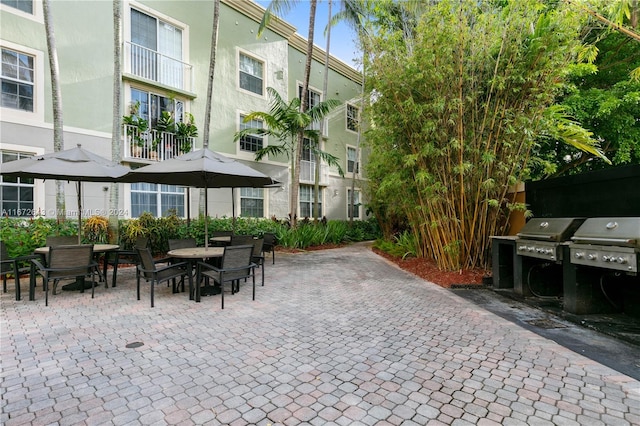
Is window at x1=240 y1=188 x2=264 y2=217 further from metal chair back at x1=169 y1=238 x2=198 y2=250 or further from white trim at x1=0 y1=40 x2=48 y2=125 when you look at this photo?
metal chair back at x1=169 y1=238 x2=198 y2=250

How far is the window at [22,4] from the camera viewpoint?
8.24 m

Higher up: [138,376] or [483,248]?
[483,248]

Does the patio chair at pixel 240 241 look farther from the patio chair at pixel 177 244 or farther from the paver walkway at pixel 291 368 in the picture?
the paver walkway at pixel 291 368

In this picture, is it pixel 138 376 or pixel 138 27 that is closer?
pixel 138 376

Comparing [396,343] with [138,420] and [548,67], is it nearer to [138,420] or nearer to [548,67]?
[138,420]

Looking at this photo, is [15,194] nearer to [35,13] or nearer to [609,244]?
[35,13]

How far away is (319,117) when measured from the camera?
42.3 feet

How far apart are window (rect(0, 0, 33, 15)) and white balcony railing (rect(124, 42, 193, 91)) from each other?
2.29 metres

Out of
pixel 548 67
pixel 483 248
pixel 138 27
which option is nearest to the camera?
pixel 548 67

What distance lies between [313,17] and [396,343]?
12.9 metres

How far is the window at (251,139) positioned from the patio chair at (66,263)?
31.3ft

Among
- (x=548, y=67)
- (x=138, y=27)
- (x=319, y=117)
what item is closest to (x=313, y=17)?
(x=319, y=117)

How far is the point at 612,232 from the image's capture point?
363 cm

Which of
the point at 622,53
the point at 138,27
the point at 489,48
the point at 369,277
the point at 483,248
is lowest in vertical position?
the point at 369,277
